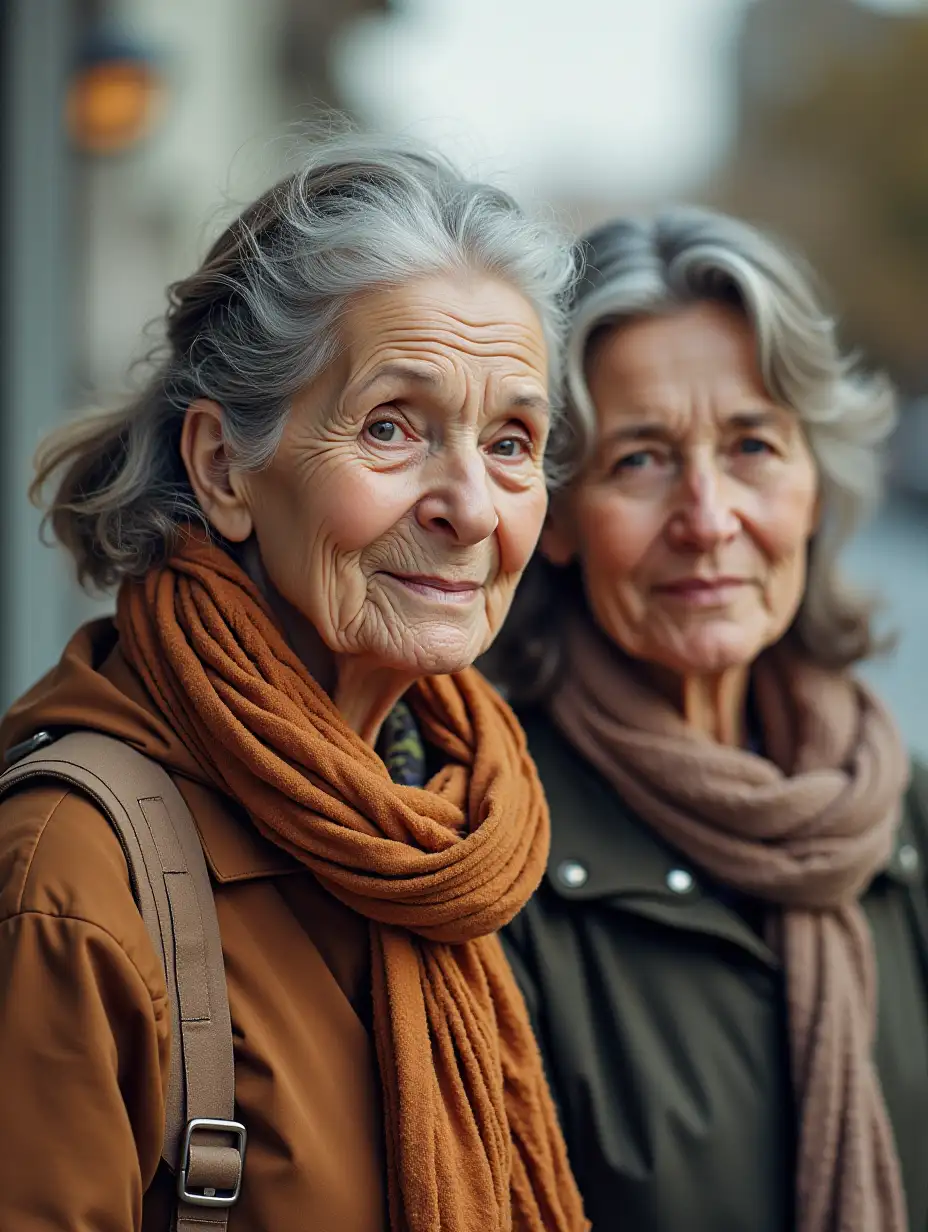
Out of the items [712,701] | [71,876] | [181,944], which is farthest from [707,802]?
[71,876]

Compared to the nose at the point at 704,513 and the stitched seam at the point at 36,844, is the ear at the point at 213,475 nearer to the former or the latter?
the stitched seam at the point at 36,844

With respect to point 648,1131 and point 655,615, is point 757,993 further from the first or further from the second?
point 655,615

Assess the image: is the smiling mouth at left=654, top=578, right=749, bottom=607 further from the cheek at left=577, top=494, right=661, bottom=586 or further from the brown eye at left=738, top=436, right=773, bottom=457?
the brown eye at left=738, top=436, right=773, bottom=457

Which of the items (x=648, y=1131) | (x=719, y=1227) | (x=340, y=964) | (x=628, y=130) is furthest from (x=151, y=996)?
(x=628, y=130)

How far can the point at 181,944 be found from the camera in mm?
1573

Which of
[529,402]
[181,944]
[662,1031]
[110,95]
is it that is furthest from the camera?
[110,95]

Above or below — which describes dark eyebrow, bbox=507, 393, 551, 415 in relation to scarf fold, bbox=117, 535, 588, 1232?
above

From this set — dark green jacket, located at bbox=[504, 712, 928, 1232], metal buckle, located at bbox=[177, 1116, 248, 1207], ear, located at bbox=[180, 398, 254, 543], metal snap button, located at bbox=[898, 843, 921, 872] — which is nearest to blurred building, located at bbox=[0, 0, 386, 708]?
ear, located at bbox=[180, 398, 254, 543]

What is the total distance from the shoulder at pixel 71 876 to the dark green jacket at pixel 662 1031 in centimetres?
80

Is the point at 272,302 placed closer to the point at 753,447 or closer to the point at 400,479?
the point at 400,479

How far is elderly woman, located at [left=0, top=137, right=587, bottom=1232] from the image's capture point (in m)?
1.64

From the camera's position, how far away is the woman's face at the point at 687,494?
2.28 m

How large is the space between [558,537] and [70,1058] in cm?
130

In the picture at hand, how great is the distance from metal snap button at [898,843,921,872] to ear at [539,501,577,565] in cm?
82
